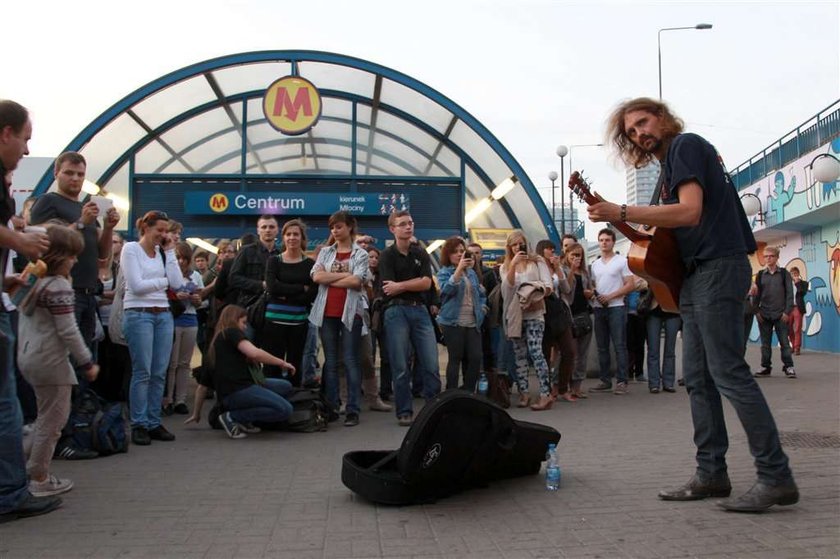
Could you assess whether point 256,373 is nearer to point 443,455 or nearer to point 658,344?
point 443,455

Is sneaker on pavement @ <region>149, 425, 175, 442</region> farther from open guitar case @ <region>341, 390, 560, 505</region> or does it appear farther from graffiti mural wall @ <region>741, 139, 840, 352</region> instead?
graffiti mural wall @ <region>741, 139, 840, 352</region>

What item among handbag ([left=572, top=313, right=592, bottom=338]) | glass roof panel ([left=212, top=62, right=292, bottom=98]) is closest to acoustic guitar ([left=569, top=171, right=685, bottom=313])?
handbag ([left=572, top=313, right=592, bottom=338])

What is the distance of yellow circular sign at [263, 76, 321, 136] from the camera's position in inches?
514

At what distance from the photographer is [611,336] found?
364 inches

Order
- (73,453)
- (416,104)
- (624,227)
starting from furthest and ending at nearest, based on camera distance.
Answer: (416,104) < (73,453) < (624,227)

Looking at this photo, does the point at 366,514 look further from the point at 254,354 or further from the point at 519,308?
the point at 519,308

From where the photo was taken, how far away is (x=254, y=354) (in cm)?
606

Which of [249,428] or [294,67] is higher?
[294,67]

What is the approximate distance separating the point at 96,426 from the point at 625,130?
13.9ft

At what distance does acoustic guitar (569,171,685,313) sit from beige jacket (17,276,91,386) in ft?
9.70

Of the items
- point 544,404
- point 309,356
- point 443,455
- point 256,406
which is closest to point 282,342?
point 256,406

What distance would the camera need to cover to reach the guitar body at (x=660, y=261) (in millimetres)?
3695

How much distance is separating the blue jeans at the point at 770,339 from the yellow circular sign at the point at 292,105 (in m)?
8.45

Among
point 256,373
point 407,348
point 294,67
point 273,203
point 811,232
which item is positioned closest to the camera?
point 256,373
